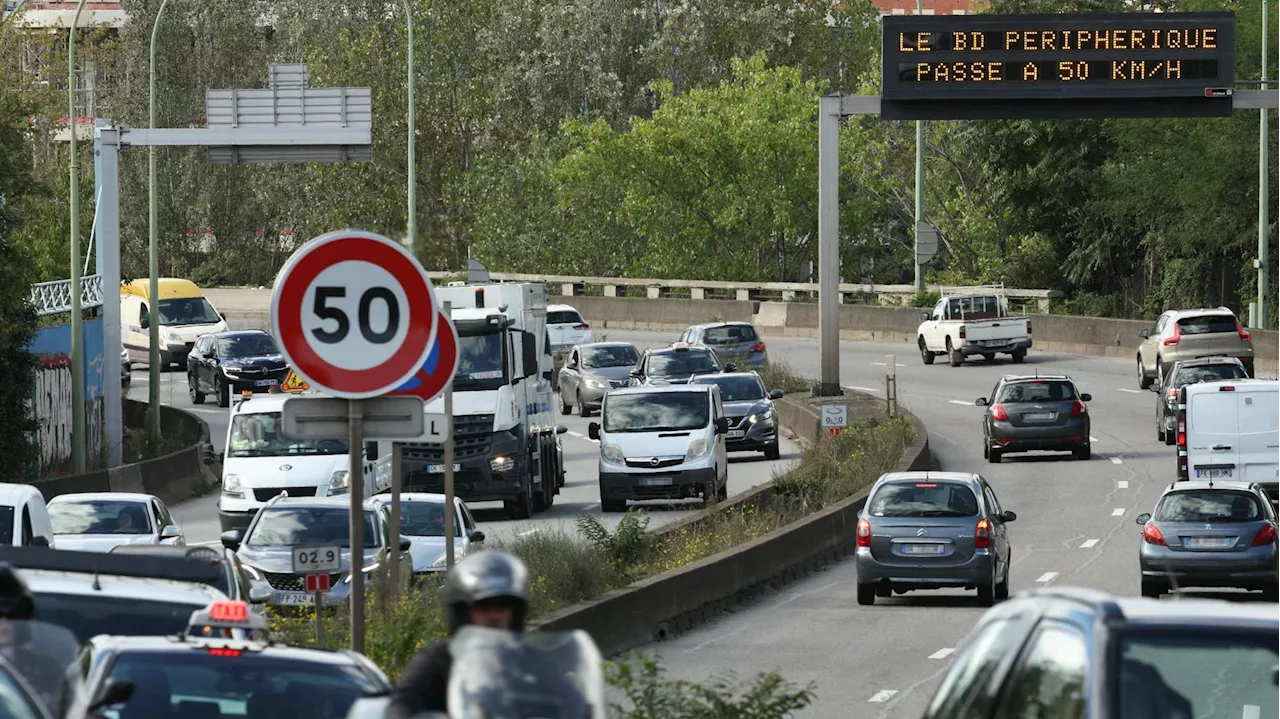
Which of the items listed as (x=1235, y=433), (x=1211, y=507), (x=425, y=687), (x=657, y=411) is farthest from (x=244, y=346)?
(x=425, y=687)

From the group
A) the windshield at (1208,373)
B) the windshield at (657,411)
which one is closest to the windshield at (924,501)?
the windshield at (657,411)

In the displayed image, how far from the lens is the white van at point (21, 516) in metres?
18.6

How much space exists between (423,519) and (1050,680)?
17996mm

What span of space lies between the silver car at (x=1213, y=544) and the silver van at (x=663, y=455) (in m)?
9.85

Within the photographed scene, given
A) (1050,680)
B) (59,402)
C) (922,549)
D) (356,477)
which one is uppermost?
(356,477)

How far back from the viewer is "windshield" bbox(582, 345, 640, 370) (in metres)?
49.0

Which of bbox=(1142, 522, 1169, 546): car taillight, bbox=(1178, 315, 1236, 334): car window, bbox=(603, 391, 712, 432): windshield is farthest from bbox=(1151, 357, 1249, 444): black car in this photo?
bbox=(1142, 522, 1169, 546): car taillight

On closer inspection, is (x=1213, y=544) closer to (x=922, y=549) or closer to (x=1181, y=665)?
(x=922, y=549)

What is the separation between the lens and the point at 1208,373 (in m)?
39.5

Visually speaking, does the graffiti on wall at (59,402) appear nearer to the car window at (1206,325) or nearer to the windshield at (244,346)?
the windshield at (244,346)

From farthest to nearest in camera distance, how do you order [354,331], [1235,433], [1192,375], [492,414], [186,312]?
[186,312], [1192,375], [1235,433], [492,414], [354,331]

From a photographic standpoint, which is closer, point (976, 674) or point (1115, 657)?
point (1115, 657)

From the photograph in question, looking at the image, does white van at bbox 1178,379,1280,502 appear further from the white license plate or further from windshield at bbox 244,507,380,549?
windshield at bbox 244,507,380,549

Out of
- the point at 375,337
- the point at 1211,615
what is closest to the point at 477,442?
the point at 375,337
